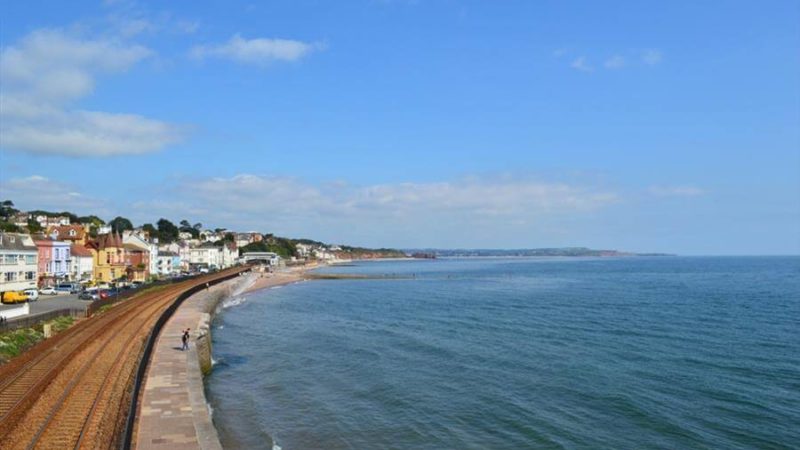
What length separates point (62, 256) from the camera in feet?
244

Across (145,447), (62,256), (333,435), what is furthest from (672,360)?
(62,256)

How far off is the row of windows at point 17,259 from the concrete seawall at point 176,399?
85.6 feet

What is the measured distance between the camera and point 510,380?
30.3 metres

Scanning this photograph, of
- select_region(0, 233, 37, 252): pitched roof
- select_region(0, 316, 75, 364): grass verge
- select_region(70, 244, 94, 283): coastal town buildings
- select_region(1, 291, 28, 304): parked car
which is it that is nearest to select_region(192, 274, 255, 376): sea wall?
select_region(0, 316, 75, 364): grass verge

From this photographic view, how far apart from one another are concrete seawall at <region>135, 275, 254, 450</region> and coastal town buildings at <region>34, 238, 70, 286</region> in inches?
1634

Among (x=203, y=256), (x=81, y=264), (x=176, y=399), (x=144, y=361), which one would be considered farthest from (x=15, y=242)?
(x=203, y=256)

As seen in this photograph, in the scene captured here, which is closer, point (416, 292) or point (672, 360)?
point (672, 360)

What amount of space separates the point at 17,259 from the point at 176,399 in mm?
45386

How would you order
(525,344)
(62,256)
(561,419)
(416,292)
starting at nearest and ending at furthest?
(561,419) → (525,344) → (62,256) → (416,292)

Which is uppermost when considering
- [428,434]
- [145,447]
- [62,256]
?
[62,256]

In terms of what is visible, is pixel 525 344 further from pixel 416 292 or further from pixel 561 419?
pixel 416 292

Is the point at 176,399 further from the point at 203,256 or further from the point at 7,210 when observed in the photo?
the point at 7,210

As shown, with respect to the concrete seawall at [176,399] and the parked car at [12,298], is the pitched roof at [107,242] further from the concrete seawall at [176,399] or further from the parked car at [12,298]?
the concrete seawall at [176,399]

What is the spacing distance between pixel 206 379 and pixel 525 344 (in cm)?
2163
